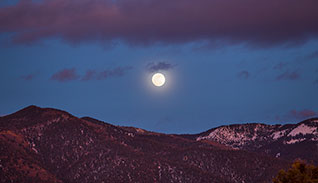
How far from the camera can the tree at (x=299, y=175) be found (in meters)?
101

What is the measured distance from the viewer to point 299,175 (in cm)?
10100

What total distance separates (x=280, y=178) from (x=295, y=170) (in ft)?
13.3

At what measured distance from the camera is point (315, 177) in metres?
104

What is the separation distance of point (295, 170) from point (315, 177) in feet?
18.0

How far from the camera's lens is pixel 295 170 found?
101625mm

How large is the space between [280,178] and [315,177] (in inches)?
254

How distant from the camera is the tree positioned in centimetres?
10057

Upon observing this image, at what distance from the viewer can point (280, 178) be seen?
105 m
